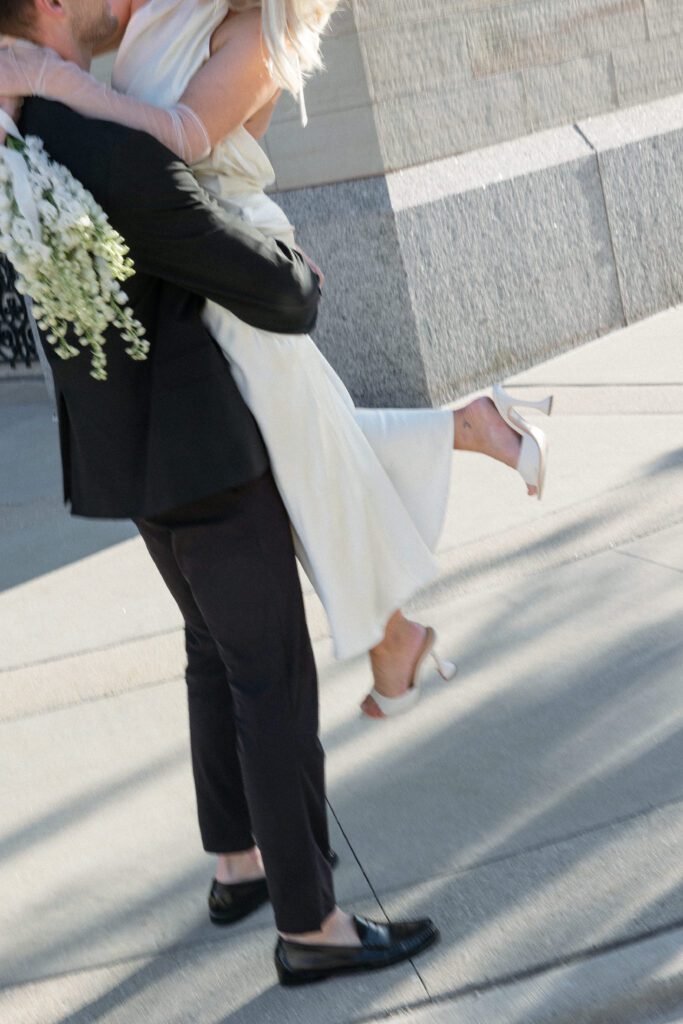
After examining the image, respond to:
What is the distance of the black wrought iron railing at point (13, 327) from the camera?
8.47 metres

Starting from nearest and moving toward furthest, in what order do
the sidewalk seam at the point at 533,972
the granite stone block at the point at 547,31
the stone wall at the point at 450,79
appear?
the sidewalk seam at the point at 533,972 → the stone wall at the point at 450,79 → the granite stone block at the point at 547,31

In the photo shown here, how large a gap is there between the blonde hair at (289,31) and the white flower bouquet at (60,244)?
1.34 ft

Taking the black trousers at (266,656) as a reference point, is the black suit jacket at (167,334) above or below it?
above

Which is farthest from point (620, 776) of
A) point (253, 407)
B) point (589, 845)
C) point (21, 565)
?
point (21, 565)

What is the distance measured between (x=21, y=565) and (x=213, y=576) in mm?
2923

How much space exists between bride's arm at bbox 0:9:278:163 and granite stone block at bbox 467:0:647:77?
4141 millimetres

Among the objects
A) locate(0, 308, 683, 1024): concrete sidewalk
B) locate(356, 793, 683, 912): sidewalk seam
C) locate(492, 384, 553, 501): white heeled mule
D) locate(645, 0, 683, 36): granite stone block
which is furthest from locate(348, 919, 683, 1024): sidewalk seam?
locate(645, 0, 683, 36): granite stone block

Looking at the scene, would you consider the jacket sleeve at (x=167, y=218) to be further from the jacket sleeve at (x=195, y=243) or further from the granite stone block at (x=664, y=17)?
the granite stone block at (x=664, y=17)

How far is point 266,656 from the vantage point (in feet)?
8.05

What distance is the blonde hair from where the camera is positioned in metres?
2.28

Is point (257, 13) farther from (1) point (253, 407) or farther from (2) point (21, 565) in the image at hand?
(2) point (21, 565)

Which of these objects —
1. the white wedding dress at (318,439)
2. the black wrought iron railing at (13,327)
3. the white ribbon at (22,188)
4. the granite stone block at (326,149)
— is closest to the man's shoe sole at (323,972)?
the white wedding dress at (318,439)

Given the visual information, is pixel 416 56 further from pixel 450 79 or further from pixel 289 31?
pixel 289 31

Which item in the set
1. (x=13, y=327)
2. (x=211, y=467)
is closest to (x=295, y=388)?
(x=211, y=467)
